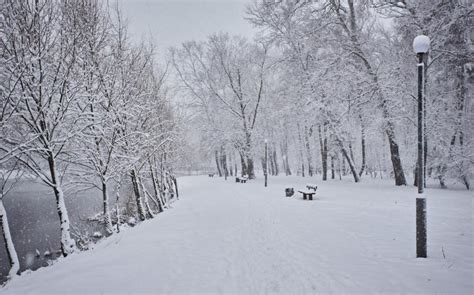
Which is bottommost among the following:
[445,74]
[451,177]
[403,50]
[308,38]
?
[451,177]

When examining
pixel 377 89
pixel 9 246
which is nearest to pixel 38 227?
pixel 9 246

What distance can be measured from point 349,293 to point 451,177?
1267 centimetres

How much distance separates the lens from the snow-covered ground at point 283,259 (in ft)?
13.7

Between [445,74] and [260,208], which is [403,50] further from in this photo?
[260,208]

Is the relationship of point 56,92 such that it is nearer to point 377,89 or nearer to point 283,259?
point 283,259

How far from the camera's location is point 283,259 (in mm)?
5316

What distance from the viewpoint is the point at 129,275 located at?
4.70 metres

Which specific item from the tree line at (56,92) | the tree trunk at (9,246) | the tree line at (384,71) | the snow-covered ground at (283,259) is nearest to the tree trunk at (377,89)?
the tree line at (384,71)

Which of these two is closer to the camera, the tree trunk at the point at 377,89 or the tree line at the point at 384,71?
the tree line at the point at 384,71

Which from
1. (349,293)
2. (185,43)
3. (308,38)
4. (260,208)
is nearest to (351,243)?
(349,293)

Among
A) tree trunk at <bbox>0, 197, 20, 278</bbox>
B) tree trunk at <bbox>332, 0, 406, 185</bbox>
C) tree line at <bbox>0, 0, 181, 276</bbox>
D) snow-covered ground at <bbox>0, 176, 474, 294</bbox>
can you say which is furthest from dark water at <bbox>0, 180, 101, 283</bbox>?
tree trunk at <bbox>332, 0, 406, 185</bbox>

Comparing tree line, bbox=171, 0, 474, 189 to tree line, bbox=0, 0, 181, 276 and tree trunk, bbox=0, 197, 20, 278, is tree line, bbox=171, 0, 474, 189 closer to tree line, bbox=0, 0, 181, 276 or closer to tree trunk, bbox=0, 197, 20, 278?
tree line, bbox=0, 0, 181, 276

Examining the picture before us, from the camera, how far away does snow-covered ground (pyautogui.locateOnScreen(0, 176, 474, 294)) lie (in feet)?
13.7

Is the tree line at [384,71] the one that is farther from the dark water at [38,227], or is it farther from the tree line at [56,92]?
the dark water at [38,227]
